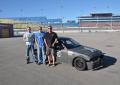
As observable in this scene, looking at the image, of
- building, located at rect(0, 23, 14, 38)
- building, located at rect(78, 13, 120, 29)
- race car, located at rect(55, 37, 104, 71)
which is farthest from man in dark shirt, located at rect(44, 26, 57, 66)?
building, located at rect(78, 13, 120, 29)

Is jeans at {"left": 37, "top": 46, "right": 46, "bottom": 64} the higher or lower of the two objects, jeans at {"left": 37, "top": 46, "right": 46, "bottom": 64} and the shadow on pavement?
the higher

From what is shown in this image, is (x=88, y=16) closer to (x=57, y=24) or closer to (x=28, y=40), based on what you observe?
(x=57, y=24)

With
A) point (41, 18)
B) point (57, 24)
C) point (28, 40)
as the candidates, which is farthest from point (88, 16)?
point (28, 40)

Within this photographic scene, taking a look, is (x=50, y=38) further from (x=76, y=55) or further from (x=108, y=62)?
(x=108, y=62)

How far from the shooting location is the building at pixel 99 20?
123875mm

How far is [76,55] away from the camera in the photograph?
34.3 ft

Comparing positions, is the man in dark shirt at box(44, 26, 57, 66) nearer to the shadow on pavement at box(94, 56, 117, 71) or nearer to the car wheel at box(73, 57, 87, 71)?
the car wheel at box(73, 57, 87, 71)

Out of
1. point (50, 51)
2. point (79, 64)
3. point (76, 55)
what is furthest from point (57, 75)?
point (50, 51)

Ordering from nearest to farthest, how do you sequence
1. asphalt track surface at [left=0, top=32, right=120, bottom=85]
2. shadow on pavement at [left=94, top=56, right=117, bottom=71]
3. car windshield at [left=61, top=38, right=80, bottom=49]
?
asphalt track surface at [left=0, top=32, right=120, bottom=85] → shadow on pavement at [left=94, top=56, right=117, bottom=71] → car windshield at [left=61, top=38, right=80, bottom=49]

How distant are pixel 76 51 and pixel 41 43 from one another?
76.8 inches

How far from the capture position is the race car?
1017 cm

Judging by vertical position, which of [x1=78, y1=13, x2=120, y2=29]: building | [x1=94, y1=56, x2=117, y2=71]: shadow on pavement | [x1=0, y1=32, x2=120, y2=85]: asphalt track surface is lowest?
[x1=0, y1=32, x2=120, y2=85]: asphalt track surface

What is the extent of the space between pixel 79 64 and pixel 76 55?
16.5 inches

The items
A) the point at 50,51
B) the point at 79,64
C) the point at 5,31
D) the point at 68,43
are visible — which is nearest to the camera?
the point at 79,64
